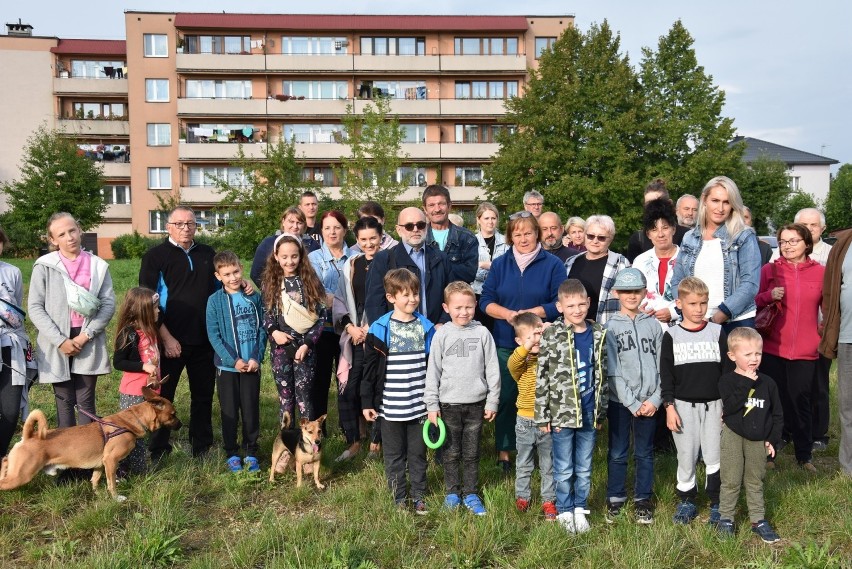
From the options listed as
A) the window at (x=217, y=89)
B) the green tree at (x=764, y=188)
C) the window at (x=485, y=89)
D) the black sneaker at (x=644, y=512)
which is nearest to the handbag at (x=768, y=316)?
the black sneaker at (x=644, y=512)

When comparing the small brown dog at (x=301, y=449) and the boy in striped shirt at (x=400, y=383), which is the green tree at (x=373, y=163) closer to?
the small brown dog at (x=301, y=449)

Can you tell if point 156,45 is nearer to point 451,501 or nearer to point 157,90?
point 157,90

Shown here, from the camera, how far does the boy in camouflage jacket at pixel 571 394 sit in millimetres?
4859

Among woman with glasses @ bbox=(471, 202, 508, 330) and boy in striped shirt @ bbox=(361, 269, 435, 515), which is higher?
woman with glasses @ bbox=(471, 202, 508, 330)

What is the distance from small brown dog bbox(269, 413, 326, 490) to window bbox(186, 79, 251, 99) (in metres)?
49.0

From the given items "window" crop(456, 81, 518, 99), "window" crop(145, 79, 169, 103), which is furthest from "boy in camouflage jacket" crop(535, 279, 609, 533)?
"window" crop(145, 79, 169, 103)

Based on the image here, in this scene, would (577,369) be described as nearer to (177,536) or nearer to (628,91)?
(177,536)

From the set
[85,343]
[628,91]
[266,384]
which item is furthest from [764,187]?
[85,343]

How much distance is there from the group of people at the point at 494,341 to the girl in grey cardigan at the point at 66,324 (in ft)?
0.06

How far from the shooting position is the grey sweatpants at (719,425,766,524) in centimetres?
470

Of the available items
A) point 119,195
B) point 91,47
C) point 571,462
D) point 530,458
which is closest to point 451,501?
point 530,458

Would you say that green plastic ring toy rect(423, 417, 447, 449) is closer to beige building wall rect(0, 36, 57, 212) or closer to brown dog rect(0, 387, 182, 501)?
brown dog rect(0, 387, 182, 501)

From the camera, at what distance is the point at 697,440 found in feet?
16.5

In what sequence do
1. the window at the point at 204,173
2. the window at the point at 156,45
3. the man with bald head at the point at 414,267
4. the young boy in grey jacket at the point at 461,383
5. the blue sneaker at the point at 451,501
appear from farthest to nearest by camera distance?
the window at the point at 204,173, the window at the point at 156,45, the man with bald head at the point at 414,267, the young boy in grey jacket at the point at 461,383, the blue sneaker at the point at 451,501
